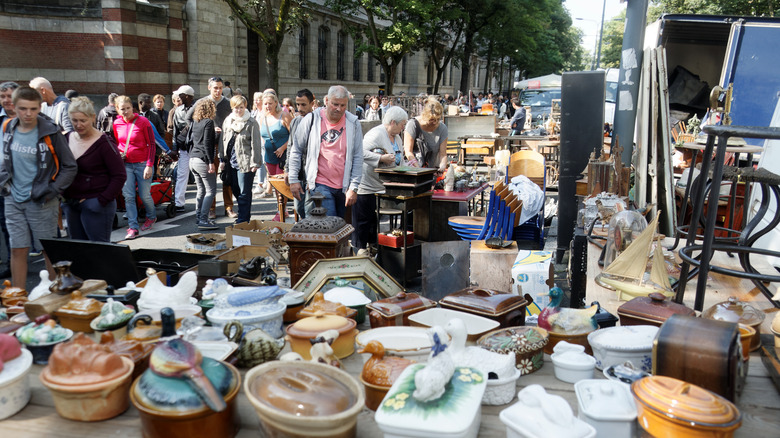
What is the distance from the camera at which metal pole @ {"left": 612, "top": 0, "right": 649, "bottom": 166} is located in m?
5.56

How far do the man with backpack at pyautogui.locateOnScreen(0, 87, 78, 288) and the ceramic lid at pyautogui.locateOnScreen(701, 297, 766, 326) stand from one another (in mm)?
4535

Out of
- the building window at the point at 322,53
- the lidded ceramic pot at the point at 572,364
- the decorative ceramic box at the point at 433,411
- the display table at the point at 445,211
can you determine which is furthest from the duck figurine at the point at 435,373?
the building window at the point at 322,53

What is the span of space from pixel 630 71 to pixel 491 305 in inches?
175

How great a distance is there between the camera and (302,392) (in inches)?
56.5

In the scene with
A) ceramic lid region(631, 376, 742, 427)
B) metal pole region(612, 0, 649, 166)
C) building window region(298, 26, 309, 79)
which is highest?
building window region(298, 26, 309, 79)

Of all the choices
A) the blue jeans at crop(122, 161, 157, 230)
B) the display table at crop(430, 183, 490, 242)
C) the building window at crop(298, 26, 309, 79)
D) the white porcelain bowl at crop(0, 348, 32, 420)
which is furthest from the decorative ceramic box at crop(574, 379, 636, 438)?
the building window at crop(298, 26, 309, 79)

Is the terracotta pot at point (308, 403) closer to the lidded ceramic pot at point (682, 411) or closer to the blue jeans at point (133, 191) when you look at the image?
the lidded ceramic pot at point (682, 411)

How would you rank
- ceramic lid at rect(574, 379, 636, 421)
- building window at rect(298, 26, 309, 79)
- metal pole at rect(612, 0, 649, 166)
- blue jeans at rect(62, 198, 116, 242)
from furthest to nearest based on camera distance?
building window at rect(298, 26, 309, 79)
metal pole at rect(612, 0, 649, 166)
blue jeans at rect(62, 198, 116, 242)
ceramic lid at rect(574, 379, 636, 421)

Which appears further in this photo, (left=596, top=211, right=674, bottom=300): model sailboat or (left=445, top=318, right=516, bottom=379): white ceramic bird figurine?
(left=596, top=211, right=674, bottom=300): model sailboat

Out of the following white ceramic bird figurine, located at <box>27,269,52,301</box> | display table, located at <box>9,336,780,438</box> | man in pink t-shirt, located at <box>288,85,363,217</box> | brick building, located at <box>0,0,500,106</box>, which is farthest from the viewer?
brick building, located at <box>0,0,500,106</box>

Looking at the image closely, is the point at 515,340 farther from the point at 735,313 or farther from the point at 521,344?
the point at 735,313

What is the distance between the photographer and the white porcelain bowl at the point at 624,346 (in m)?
1.78

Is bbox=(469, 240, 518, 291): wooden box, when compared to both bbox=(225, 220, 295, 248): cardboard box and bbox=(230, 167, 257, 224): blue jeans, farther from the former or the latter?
bbox=(230, 167, 257, 224): blue jeans

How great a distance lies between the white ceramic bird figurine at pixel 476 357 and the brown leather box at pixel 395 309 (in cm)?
44
